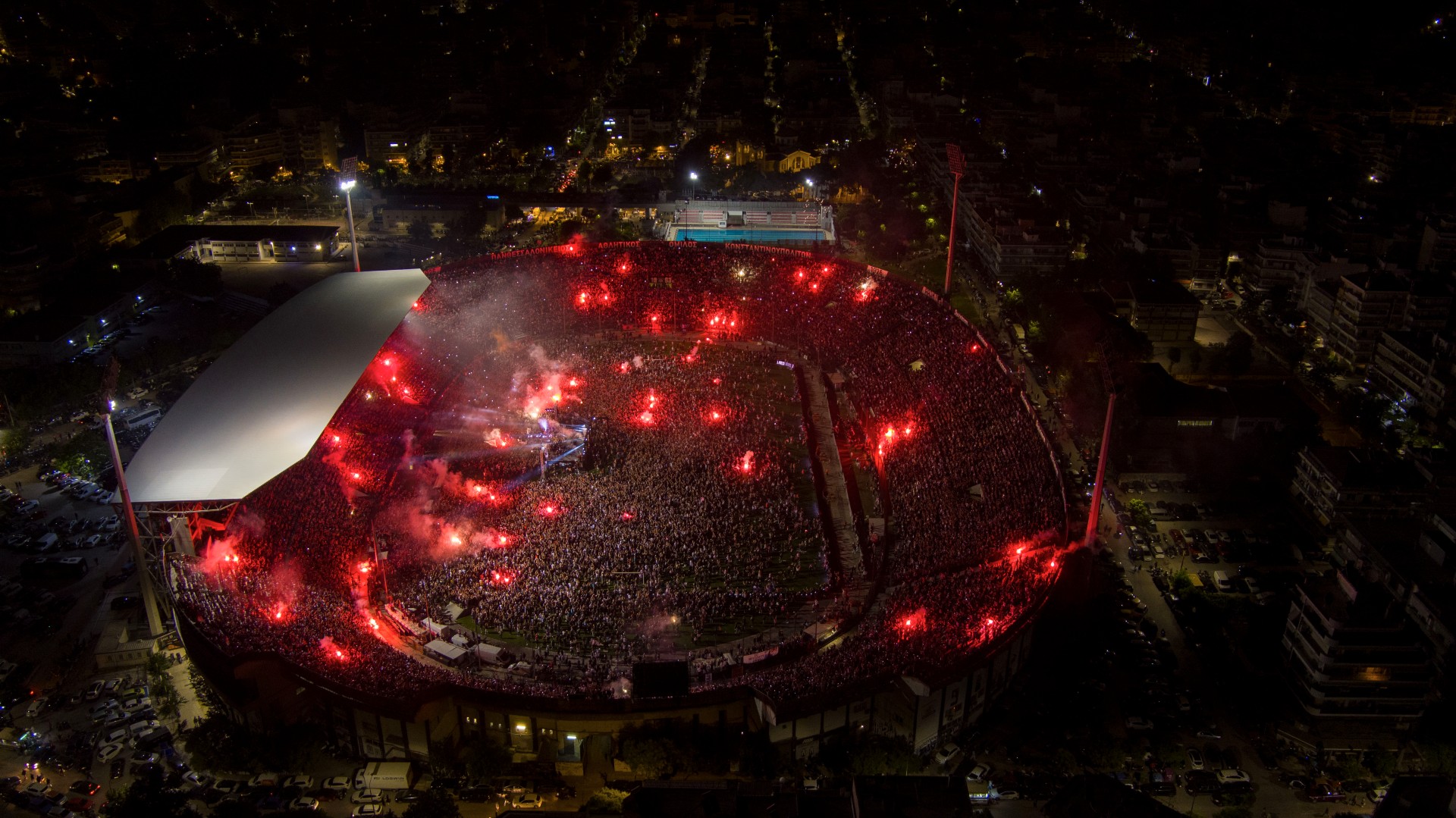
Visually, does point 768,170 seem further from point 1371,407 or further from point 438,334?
point 1371,407

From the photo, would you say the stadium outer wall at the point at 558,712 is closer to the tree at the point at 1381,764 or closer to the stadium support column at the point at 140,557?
the stadium support column at the point at 140,557

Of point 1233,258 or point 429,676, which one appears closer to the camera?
point 429,676

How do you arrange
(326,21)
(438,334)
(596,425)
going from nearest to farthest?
(596,425) → (438,334) → (326,21)

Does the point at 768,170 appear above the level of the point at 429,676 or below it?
above

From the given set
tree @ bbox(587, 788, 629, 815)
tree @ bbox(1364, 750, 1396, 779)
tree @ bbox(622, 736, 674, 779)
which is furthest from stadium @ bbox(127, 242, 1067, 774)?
tree @ bbox(1364, 750, 1396, 779)

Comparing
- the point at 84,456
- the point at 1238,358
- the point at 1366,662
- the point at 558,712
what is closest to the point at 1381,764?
the point at 1366,662

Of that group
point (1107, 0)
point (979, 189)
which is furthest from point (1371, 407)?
point (1107, 0)

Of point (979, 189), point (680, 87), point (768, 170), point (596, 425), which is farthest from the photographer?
point (680, 87)
